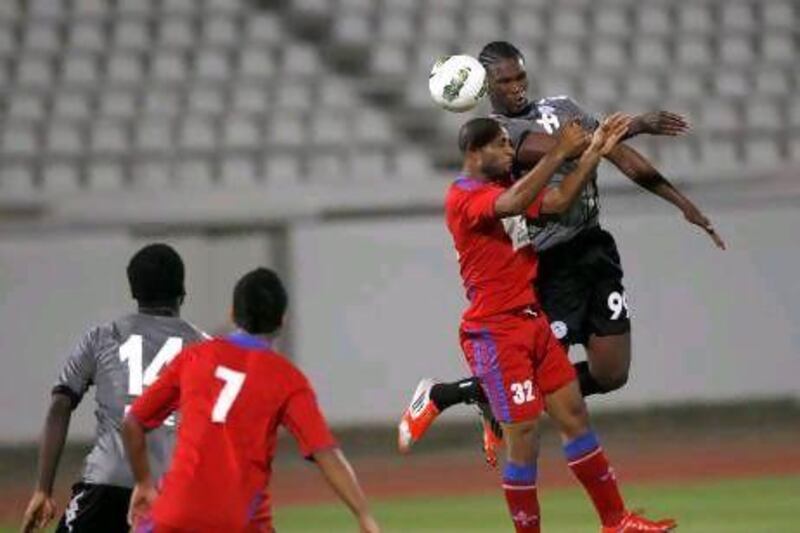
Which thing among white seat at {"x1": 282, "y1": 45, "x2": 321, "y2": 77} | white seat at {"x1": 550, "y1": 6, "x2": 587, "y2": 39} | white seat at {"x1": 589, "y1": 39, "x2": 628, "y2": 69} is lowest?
white seat at {"x1": 589, "y1": 39, "x2": 628, "y2": 69}

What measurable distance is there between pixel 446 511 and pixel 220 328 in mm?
5096

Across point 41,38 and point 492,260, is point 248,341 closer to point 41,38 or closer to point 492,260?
point 492,260

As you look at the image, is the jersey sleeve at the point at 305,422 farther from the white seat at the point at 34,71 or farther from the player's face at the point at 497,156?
the white seat at the point at 34,71

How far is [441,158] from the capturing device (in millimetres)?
19578

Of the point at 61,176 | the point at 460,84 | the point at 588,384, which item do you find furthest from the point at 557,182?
the point at 61,176

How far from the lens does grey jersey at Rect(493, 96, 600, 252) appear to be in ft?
30.3

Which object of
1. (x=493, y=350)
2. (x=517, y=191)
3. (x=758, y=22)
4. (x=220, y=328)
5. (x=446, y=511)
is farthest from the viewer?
(x=758, y=22)

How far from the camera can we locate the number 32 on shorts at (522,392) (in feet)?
28.9

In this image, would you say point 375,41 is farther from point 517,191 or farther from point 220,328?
point 517,191

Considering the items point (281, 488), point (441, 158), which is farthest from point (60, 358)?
point (441, 158)

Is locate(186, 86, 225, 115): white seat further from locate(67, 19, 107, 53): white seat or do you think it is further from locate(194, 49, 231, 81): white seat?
locate(67, 19, 107, 53): white seat

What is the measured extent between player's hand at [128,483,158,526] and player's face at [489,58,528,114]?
3410mm

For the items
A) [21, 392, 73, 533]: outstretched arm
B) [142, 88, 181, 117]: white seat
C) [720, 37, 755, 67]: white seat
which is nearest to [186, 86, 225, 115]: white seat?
[142, 88, 181, 117]: white seat

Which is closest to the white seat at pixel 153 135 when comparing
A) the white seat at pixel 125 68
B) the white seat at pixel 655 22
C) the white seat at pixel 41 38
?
the white seat at pixel 125 68
